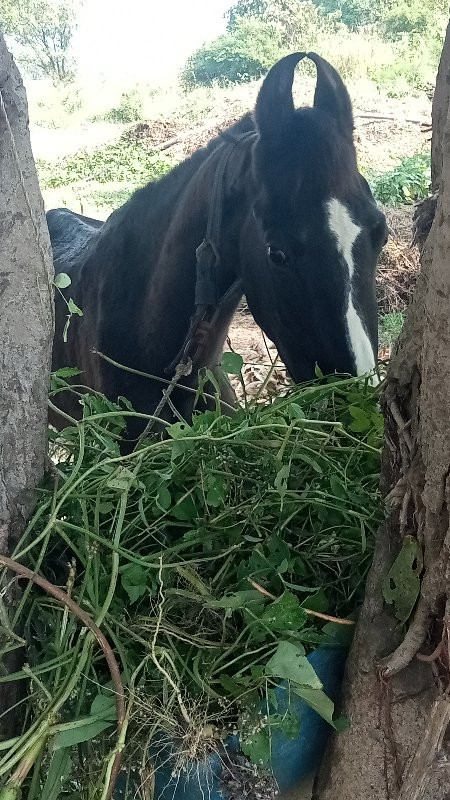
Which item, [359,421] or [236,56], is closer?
[359,421]

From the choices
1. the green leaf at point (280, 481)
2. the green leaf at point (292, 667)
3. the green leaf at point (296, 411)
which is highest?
the green leaf at point (296, 411)

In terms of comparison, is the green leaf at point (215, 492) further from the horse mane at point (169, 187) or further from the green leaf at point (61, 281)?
the horse mane at point (169, 187)

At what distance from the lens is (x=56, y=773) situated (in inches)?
27.4

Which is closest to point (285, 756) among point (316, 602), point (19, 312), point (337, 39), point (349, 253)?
point (316, 602)

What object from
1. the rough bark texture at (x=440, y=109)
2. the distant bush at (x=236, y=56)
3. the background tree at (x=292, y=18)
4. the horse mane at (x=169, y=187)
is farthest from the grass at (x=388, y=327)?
the distant bush at (x=236, y=56)

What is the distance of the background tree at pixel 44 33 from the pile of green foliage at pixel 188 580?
87.6 ft

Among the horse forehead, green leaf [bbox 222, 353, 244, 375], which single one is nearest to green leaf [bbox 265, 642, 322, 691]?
green leaf [bbox 222, 353, 244, 375]

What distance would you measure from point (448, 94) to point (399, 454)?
465mm

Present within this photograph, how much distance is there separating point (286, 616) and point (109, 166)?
12.0m

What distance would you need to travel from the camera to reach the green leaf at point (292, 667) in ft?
2.16

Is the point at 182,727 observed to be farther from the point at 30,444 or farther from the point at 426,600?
the point at 30,444

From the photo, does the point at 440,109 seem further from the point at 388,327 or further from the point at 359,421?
the point at 388,327

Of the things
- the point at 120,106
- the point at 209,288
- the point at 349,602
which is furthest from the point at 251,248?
the point at 120,106

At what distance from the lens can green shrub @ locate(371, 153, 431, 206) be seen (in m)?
7.27
